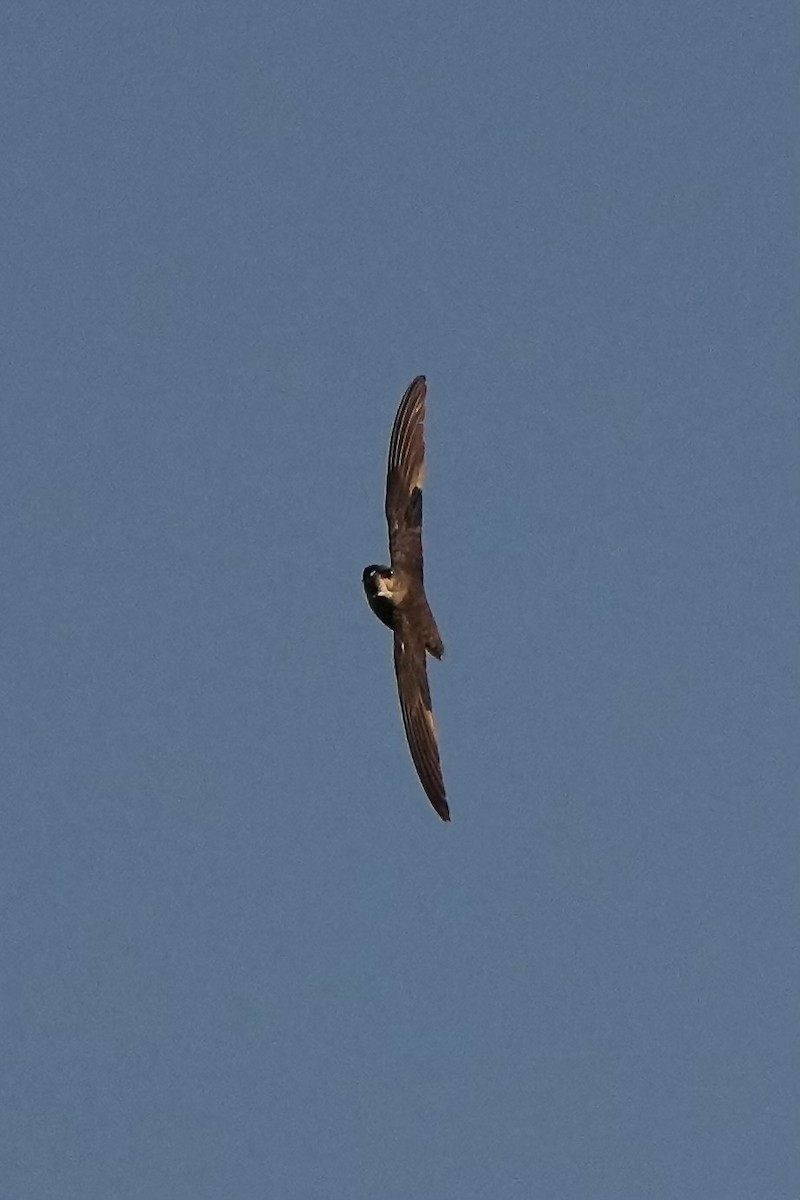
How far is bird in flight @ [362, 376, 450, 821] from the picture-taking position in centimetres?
3338

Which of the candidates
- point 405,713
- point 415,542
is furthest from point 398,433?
point 405,713

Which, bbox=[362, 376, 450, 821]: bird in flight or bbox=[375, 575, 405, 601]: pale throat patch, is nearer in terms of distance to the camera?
bbox=[362, 376, 450, 821]: bird in flight

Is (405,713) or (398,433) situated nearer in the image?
(405,713)

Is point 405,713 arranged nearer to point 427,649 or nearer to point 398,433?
point 427,649

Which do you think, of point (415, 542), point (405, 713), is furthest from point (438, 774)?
point (415, 542)

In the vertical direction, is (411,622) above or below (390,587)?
below

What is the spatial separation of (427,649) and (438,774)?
1.71 metres

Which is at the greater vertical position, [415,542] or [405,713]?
[415,542]

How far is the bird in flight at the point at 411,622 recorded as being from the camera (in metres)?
33.4

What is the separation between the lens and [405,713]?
111 feet

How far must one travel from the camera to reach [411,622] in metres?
34.1

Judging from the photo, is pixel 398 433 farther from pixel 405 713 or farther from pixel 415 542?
pixel 405 713

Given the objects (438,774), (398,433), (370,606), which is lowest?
(438,774)

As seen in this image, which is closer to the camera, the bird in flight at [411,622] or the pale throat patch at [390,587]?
the bird in flight at [411,622]
